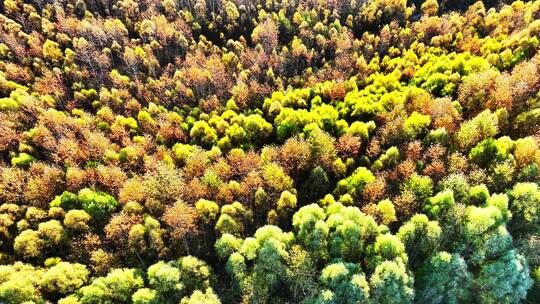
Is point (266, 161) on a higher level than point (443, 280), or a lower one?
higher

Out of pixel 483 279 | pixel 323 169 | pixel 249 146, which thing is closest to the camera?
pixel 483 279

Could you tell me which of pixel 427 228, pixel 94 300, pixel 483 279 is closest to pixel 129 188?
pixel 94 300

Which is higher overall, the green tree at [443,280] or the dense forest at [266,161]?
the dense forest at [266,161]

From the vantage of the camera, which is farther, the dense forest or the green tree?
the dense forest

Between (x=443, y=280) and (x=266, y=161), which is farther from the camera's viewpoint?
(x=266, y=161)

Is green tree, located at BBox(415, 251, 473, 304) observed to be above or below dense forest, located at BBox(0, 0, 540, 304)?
below

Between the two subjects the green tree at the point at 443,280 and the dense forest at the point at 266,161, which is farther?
the dense forest at the point at 266,161

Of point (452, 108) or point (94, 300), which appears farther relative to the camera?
point (452, 108)

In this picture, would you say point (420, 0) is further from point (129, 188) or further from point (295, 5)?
point (129, 188)
